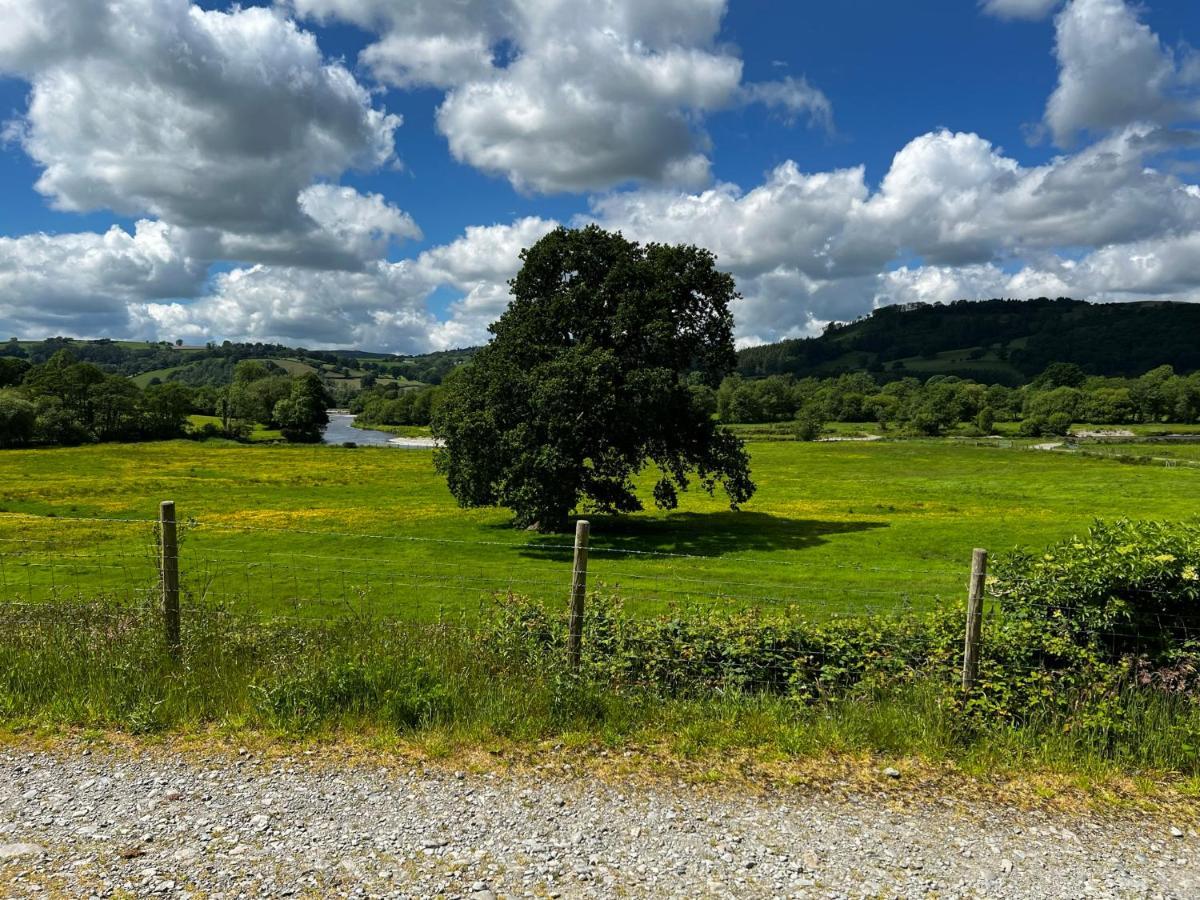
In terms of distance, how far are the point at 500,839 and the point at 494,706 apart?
223 centimetres

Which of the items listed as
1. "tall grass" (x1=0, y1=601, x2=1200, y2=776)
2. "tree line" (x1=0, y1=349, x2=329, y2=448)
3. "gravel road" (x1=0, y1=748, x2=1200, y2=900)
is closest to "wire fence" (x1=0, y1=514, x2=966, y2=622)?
"tall grass" (x1=0, y1=601, x2=1200, y2=776)

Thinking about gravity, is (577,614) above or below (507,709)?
above

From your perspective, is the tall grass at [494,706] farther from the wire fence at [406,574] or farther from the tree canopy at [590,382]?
the tree canopy at [590,382]

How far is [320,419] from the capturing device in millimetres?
173375

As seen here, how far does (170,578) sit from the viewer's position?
31.7 ft

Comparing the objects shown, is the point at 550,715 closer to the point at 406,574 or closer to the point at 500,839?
the point at 500,839

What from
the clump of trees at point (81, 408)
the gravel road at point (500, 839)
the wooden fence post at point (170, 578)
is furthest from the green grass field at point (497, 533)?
the clump of trees at point (81, 408)

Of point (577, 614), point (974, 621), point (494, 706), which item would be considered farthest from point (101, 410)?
point (974, 621)

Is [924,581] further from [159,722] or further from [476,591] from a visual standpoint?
[159,722]

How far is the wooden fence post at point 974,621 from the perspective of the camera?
859cm

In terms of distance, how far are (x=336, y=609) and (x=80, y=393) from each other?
137 meters

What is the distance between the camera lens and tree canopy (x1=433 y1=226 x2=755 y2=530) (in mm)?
33094

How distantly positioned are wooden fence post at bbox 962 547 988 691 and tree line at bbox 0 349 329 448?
136 m

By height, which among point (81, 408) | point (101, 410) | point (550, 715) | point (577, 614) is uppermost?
point (577, 614)
